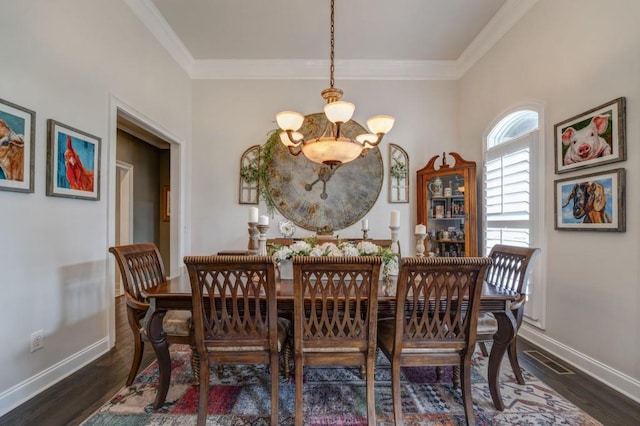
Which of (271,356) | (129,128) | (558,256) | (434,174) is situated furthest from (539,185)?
(129,128)

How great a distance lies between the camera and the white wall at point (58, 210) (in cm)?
185

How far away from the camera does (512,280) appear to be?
219 centimetres

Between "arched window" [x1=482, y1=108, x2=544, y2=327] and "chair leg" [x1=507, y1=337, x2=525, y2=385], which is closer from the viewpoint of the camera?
"chair leg" [x1=507, y1=337, x2=525, y2=385]

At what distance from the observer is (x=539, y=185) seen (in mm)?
2793

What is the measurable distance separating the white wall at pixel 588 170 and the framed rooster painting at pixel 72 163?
390 cm

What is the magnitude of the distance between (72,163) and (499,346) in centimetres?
320

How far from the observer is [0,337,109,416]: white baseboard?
71.6 inches

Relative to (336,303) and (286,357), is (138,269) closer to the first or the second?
(286,357)

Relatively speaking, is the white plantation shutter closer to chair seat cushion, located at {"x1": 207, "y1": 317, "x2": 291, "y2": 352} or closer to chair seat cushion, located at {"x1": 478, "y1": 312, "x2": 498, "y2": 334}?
chair seat cushion, located at {"x1": 478, "y1": 312, "x2": 498, "y2": 334}

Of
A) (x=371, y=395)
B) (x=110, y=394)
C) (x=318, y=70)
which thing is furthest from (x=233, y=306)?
(x=318, y=70)

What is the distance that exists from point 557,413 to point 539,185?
185 cm

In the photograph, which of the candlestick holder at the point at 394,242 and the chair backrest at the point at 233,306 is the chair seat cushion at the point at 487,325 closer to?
the candlestick holder at the point at 394,242

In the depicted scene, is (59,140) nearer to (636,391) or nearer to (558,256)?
(558,256)

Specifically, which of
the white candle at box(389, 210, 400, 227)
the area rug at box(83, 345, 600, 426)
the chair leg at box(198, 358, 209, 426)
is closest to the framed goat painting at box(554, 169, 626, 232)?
the area rug at box(83, 345, 600, 426)
